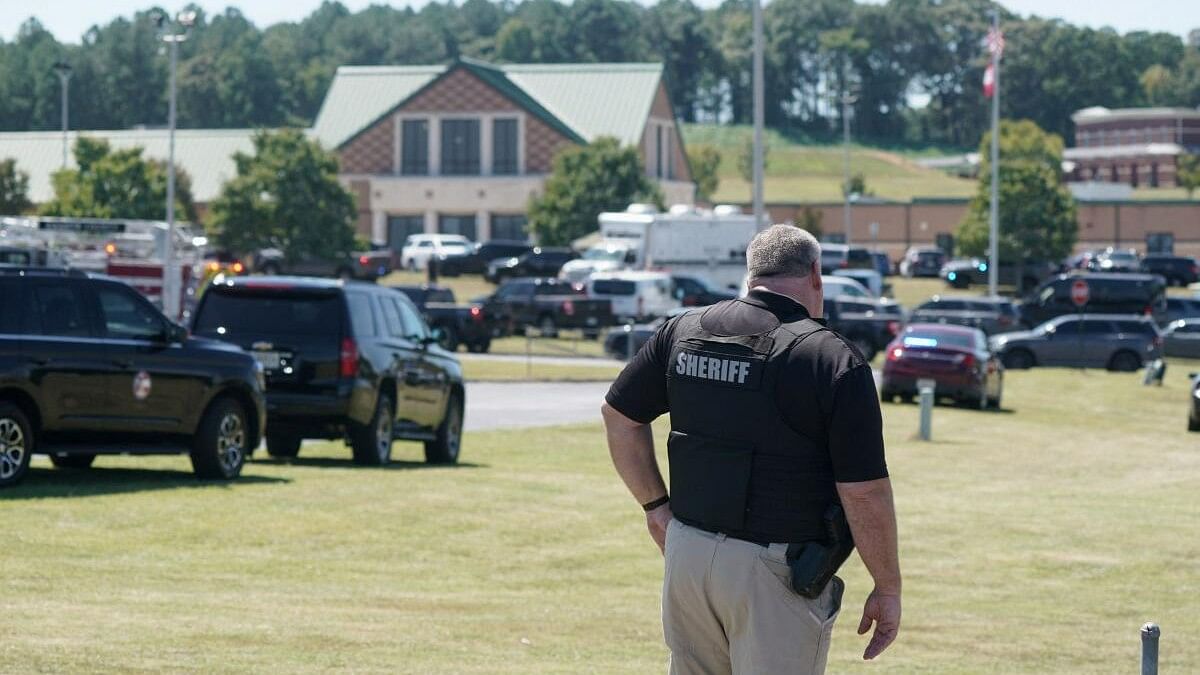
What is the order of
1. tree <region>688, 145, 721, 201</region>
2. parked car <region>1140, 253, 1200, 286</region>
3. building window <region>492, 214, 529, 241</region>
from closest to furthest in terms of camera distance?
parked car <region>1140, 253, 1200, 286</region>
building window <region>492, 214, 529, 241</region>
tree <region>688, 145, 721, 201</region>

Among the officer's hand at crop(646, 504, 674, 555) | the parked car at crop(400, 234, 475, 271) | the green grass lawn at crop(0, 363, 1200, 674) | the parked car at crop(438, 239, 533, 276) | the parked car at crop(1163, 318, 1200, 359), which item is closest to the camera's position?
the officer's hand at crop(646, 504, 674, 555)

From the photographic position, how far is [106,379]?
1606cm

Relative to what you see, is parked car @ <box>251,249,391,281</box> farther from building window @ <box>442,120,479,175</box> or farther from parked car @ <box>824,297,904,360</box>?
parked car @ <box>824,297,904,360</box>

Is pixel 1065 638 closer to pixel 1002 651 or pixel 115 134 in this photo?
pixel 1002 651

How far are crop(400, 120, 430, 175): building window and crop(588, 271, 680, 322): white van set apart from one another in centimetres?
4049

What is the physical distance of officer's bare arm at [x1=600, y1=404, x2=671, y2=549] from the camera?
634cm

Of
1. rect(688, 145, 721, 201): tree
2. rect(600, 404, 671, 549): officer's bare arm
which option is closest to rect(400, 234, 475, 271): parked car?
rect(688, 145, 721, 201): tree

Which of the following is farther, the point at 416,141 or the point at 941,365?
the point at 416,141

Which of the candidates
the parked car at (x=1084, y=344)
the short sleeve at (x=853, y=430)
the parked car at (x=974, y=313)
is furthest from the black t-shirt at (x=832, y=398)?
the parked car at (x=974, y=313)

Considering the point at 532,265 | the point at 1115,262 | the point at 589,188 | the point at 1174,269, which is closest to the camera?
the point at 532,265

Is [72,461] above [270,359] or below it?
below

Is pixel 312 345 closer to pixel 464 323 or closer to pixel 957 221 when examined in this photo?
pixel 464 323

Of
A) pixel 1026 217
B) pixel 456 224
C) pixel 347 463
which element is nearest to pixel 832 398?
pixel 347 463

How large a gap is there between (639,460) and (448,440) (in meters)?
15.2
